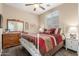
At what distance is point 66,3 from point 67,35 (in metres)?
0.65

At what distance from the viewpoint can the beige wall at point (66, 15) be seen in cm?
182

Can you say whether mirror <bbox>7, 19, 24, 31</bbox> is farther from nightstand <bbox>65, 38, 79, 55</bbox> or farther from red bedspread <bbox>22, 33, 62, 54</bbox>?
nightstand <bbox>65, 38, 79, 55</bbox>

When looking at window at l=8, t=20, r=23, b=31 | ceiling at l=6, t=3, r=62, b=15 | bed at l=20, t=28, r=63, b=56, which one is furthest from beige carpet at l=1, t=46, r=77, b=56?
ceiling at l=6, t=3, r=62, b=15

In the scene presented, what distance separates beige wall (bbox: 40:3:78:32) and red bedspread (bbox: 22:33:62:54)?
26 cm

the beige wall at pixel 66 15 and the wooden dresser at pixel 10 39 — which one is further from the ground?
the beige wall at pixel 66 15

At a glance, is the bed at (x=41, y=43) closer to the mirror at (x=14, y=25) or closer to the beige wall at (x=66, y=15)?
the mirror at (x=14, y=25)

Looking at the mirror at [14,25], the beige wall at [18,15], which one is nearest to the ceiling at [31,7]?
the beige wall at [18,15]

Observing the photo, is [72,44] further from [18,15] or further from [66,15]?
[18,15]

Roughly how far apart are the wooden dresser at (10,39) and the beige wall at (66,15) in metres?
0.59

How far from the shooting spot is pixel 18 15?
1.85 metres

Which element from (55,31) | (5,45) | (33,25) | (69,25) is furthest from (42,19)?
(5,45)

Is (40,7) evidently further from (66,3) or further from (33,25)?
(66,3)

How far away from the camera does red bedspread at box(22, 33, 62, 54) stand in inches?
68.7

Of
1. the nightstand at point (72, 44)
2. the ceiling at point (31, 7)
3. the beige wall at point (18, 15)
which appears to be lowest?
the nightstand at point (72, 44)
